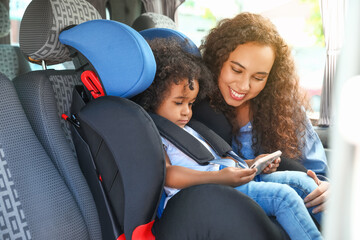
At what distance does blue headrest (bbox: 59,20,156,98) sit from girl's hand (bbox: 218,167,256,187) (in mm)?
394

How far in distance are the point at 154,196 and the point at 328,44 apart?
1848 mm

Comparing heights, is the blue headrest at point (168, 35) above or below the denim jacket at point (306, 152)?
above

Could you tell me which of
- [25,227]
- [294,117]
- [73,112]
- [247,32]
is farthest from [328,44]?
[25,227]

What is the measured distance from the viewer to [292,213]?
1.29m

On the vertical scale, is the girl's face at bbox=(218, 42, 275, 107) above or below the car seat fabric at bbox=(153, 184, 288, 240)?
above

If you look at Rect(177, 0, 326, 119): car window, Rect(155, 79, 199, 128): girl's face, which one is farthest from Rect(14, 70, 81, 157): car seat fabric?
Rect(177, 0, 326, 119): car window

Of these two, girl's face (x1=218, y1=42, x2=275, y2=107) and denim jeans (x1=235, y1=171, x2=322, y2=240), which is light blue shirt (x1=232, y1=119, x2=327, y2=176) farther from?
denim jeans (x1=235, y1=171, x2=322, y2=240)

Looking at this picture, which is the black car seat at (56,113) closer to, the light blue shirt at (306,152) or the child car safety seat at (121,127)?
the child car safety seat at (121,127)

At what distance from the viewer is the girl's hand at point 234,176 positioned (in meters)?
1.36

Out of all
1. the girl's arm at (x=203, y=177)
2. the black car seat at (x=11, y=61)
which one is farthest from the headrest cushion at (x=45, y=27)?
the black car seat at (x=11, y=61)

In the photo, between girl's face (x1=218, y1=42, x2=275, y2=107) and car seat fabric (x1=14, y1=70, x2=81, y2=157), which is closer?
car seat fabric (x1=14, y1=70, x2=81, y2=157)

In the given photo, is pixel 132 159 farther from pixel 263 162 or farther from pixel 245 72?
pixel 245 72

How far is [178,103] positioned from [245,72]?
37 centimetres

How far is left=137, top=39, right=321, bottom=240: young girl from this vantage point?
51.1 inches
